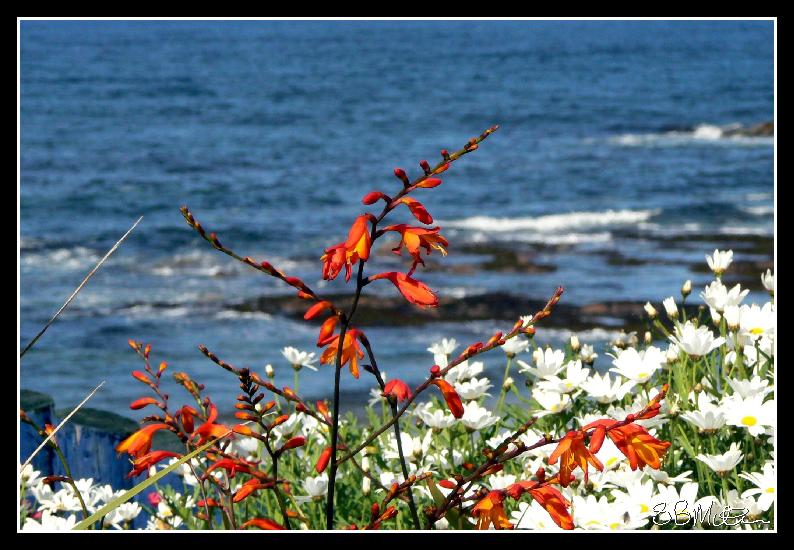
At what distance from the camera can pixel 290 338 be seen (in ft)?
29.9

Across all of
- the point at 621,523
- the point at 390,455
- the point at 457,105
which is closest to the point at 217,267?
the point at 390,455

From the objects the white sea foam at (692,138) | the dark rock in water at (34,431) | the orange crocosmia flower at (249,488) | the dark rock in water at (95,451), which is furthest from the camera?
the white sea foam at (692,138)

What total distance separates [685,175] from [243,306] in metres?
11.6

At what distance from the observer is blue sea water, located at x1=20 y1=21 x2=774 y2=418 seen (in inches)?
386

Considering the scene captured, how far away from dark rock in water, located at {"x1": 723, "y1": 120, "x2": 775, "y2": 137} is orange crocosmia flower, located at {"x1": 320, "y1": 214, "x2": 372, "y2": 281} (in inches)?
953

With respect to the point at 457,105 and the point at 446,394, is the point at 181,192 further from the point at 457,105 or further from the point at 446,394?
the point at 446,394

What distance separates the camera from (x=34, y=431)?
387 centimetres

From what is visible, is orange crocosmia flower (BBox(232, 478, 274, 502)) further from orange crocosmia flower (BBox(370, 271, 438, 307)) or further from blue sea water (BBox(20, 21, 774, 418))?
blue sea water (BBox(20, 21, 774, 418))

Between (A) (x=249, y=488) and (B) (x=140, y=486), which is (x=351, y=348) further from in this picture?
(B) (x=140, y=486)

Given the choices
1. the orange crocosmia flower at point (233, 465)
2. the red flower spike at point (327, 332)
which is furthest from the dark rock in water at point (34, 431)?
the red flower spike at point (327, 332)

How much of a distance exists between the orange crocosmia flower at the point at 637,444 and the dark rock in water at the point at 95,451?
7.53 ft

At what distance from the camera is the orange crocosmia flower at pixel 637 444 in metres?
2.01

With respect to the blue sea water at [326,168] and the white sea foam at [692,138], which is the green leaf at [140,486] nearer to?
the blue sea water at [326,168]
